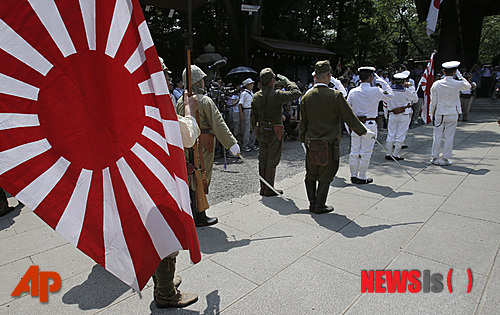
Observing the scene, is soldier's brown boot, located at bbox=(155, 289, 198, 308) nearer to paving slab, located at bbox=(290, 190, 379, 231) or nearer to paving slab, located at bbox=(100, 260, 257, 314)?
paving slab, located at bbox=(100, 260, 257, 314)

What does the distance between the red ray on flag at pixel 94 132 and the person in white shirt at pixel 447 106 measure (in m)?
6.80

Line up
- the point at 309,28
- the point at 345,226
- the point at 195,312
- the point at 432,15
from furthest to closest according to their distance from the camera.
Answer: the point at 309,28
the point at 432,15
the point at 345,226
the point at 195,312

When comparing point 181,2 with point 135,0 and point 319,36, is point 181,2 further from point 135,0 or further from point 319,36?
point 319,36

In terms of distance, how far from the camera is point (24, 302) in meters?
2.62

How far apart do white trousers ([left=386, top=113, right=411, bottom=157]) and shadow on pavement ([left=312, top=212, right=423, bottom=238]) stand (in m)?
4.29

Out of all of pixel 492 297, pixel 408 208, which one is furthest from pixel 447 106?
pixel 492 297

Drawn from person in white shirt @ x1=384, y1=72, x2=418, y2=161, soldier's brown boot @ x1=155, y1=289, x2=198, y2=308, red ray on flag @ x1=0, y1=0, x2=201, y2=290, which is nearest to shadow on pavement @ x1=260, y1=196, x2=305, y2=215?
soldier's brown boot @ x1=155, y1=289, x2=198, y2=308

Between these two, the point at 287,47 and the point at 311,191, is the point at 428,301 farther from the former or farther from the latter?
the point at 287,47

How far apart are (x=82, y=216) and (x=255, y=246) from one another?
2269 millimetres

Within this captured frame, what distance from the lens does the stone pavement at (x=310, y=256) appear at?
8.25ft

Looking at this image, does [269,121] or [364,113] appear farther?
[364,113]

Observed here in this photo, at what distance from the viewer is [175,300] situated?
2.47 m

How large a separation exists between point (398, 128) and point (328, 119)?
13.6 feet

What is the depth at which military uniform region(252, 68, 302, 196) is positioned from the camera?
205 inches
